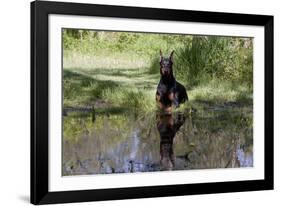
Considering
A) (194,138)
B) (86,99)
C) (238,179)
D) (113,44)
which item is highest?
(113,44)

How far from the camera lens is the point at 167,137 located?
2359 millimetres

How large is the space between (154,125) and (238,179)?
1.34 ft

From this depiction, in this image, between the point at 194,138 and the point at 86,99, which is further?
the point at 194,138

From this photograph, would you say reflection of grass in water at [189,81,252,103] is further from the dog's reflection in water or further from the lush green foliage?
the dog's reflection in water

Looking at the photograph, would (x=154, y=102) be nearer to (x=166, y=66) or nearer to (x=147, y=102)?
(x=147, y=102)

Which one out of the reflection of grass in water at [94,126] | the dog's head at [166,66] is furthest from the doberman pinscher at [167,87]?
the reflection of grass in water at [94,126]

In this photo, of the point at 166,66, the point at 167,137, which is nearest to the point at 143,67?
the point at 166,66

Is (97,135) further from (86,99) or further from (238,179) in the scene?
(238,179)

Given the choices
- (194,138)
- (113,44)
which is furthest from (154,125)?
(113,44)

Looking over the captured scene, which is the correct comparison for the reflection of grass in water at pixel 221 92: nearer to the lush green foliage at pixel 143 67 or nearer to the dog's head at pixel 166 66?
the lush green foliage at pixel 143 67

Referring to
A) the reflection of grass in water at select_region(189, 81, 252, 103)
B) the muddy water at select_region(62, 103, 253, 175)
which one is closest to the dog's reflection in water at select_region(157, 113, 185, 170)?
the muddy water at select_region(62, 103, 253, 175)

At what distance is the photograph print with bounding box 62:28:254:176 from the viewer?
7.29 ft

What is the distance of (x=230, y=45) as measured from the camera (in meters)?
2.49

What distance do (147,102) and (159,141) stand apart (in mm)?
148
